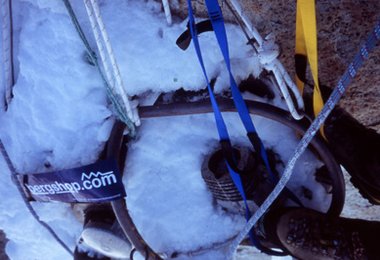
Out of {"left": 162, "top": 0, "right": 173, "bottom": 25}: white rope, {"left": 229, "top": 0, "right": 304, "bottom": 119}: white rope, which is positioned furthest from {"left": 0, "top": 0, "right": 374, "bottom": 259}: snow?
{"left": 229, "top": 0, "right": 304, "bottom": 119}: white rope

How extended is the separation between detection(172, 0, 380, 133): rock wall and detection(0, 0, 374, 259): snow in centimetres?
8

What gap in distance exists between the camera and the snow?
3.78 feet

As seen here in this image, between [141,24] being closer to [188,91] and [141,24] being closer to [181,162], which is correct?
[188,91]

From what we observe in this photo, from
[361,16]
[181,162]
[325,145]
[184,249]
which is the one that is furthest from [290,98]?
[184,249]

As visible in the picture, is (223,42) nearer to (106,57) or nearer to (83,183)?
(106,57)

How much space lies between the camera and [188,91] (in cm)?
122

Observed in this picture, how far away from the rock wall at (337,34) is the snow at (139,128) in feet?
0.26

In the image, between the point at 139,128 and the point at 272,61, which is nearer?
the point at 272,61

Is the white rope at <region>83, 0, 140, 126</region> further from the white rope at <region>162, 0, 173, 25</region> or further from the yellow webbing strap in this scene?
the yellow webbing strap

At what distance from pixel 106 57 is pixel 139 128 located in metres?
0.26

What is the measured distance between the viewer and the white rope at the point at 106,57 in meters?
0.92

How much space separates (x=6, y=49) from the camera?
1.22 metres

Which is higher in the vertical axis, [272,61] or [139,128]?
[272,61]

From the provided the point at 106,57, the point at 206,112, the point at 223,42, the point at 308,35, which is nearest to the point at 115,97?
the point at 106,57
